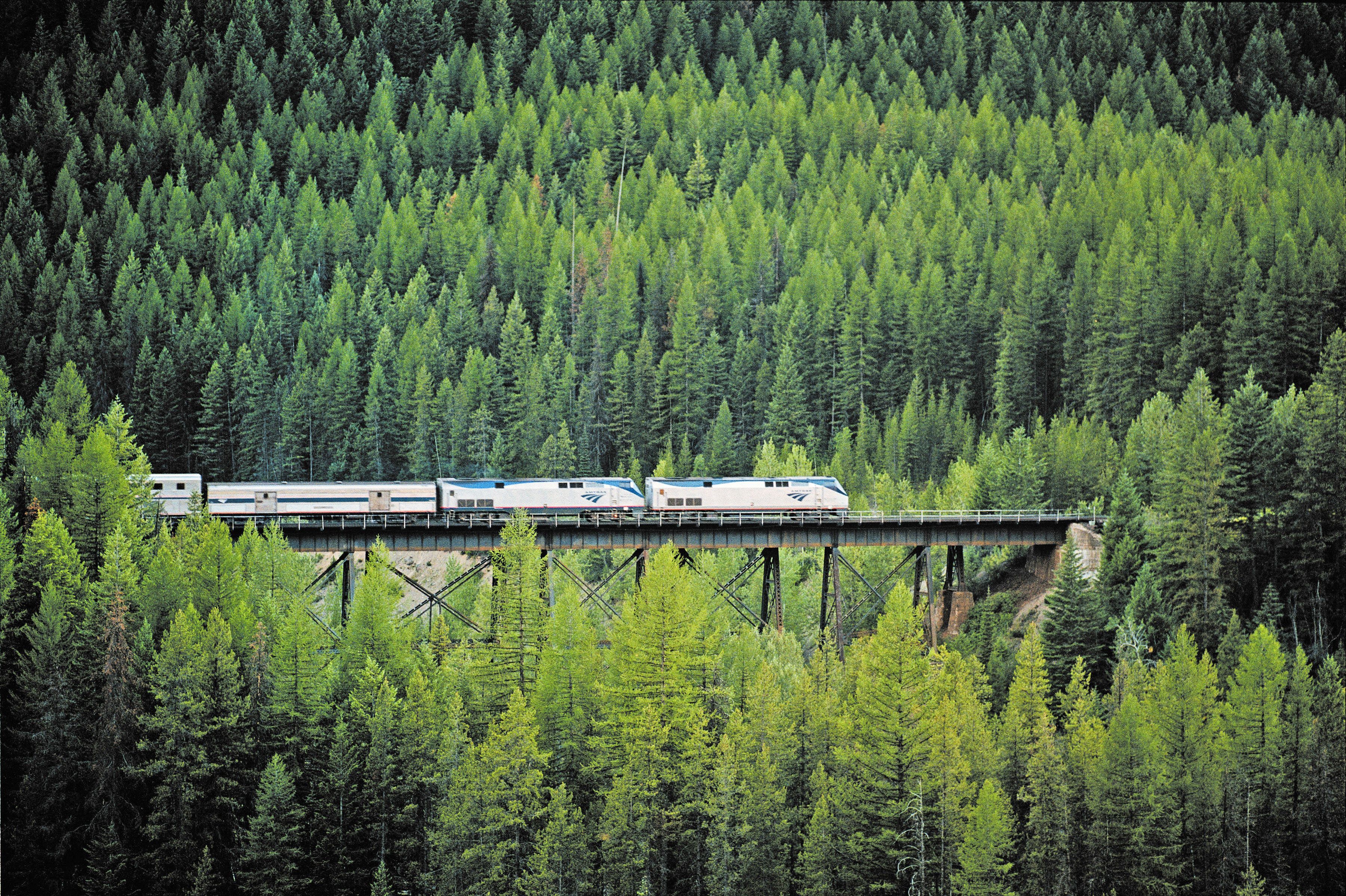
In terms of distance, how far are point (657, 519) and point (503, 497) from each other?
9377mm

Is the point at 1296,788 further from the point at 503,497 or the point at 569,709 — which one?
the point at 503,497

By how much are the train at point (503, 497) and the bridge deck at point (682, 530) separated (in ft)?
1.66

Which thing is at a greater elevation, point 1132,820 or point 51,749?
point 51,749

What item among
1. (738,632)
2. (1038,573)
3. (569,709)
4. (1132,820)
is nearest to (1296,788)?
(1132,820)

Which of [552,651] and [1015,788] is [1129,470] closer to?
[1015,788]

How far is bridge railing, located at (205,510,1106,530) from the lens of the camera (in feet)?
298

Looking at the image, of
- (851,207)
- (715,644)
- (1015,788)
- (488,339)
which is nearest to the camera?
(1015,788)

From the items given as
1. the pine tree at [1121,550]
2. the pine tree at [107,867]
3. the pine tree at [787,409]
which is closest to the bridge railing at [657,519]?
the pine tree at [1121,550]

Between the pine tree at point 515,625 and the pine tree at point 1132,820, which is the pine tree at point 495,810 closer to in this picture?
the pine tree at point 515,625

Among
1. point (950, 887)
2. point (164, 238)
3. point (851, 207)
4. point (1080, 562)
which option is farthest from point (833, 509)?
point (164, 238)

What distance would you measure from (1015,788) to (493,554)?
27380mm

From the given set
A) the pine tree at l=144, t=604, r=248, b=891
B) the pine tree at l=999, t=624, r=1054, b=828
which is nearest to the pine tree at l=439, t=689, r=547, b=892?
the pine tree at l=144, t=604, r=248, b=891

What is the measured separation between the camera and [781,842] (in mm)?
70250

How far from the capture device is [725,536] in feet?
307
